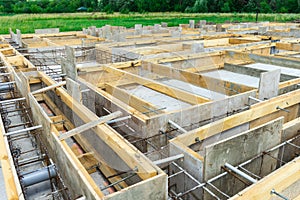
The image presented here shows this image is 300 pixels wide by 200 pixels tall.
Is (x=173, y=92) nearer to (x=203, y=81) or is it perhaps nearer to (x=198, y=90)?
(x=203, y=81)

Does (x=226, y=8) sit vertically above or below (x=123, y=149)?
above

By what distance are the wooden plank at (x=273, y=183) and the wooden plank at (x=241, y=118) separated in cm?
134

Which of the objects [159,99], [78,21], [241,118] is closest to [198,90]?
[159,99]

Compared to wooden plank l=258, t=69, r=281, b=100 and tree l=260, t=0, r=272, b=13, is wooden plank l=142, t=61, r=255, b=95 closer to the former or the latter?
wooden plank l=258, t=69, r=281, b=100

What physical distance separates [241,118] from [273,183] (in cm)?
185

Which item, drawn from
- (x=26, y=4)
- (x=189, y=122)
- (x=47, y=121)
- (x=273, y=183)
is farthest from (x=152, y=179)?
(x=26, y=4)

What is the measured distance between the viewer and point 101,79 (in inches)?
340

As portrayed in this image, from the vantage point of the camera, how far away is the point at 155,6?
5541 centimetres

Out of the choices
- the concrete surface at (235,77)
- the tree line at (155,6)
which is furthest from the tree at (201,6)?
the concrete surface at (235,77)

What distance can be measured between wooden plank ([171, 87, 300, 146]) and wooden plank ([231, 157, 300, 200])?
52.9 inches

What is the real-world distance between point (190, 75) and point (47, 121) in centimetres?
392

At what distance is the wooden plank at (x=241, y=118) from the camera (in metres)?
4.66

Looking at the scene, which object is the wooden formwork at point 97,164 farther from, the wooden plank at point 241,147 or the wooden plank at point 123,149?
the wooden plank at point 241,147

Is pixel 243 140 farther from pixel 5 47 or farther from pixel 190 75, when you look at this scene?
pixel 5 47
